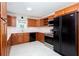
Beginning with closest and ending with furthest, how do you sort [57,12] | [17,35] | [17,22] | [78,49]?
[78,49], [57,12], [17,35], [17,22]

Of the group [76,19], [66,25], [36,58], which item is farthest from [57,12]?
[36,58]

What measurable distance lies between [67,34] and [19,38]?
143 inches

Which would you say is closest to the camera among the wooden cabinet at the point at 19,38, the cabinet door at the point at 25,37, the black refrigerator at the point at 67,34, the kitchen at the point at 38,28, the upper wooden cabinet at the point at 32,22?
the kitchen at the point at 38,28

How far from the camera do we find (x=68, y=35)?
292 cm

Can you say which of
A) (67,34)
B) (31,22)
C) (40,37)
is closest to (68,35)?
(67,34)

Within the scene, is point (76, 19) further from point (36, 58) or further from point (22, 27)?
point (22, 27)

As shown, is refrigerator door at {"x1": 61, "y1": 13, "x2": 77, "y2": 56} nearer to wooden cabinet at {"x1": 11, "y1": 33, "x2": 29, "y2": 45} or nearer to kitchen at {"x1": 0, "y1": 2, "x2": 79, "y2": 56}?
kitchen at {"x1": 0, "y1": 2, "x2": 79, "y2": 56}

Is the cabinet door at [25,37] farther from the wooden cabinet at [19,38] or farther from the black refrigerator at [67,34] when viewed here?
the black refrigerator at [67,34]

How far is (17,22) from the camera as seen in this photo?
20.1ft

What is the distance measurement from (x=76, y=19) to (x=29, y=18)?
177 inches

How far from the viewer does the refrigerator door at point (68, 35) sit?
2.72 m

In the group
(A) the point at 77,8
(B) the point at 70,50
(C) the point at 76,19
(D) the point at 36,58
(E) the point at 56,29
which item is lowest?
(B) the point at 70,50

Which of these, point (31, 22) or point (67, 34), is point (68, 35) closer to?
point (67, 34)

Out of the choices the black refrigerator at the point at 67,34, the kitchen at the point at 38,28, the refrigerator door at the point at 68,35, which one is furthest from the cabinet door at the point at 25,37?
the refrigerator door at the point at 68,35
